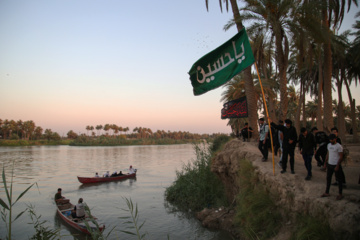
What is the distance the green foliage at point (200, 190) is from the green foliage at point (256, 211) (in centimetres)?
416

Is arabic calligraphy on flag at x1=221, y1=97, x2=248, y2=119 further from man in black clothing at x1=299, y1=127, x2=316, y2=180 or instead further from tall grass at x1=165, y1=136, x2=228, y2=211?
man in black clothing at x1=299, y1=127, x2=316, y2=180

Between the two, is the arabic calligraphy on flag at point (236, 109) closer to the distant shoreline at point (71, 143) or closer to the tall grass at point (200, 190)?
the tall grass at point (200, 190)

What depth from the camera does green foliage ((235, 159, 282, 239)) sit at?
726 cm

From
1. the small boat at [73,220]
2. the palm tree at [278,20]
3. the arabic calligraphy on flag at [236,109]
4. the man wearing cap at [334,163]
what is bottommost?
the small boat at [73,220]

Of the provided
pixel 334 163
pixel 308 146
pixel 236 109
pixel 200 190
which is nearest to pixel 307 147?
pixel 308 146

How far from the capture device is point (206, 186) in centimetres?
1466

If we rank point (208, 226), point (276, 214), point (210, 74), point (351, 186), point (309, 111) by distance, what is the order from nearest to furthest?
point (351, 186) < point (276, 214) < point (210, 74) < point (208, 226) < point (309, 111)

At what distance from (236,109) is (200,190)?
5.32m

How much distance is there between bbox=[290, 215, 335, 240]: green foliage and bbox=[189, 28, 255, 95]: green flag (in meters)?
4.62

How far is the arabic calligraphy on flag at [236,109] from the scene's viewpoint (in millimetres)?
12461

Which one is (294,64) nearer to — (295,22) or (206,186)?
(295,22)

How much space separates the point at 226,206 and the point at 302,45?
9830mm

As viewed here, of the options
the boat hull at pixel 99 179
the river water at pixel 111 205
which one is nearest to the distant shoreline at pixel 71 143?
the boat hull at pixel 99 179

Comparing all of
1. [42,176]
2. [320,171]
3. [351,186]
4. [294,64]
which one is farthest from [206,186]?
[42,176]
